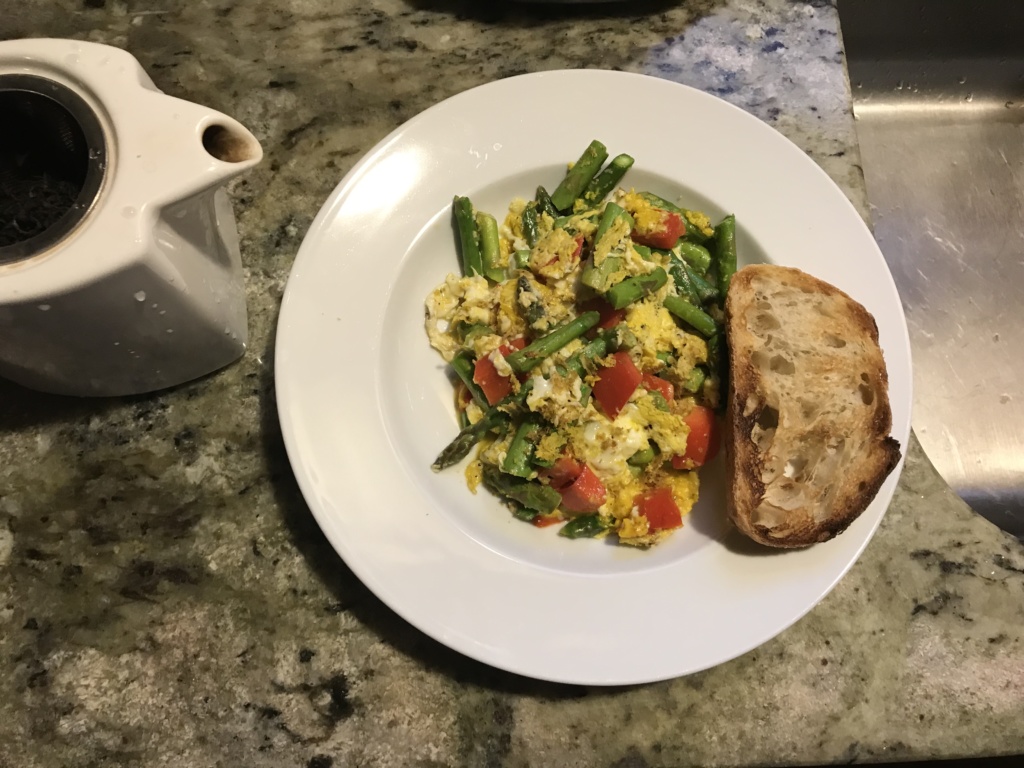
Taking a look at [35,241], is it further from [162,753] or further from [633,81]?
[633,81]

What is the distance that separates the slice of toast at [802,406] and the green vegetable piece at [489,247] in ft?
1.90

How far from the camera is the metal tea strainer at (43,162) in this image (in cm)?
112

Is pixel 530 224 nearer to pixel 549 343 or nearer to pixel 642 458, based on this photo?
pixel 549 343

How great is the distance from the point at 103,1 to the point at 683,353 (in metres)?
1.95

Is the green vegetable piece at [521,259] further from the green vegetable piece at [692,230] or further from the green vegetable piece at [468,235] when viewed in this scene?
the green vegetable piece at [692,230]

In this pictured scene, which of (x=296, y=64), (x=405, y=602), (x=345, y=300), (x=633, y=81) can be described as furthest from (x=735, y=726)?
(x=296, y=64)

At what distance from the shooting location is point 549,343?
5.41ft

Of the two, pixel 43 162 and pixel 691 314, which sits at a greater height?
pixel 43 162

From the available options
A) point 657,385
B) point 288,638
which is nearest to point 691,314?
point 657,385

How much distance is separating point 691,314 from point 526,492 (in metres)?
Answer: 0.61

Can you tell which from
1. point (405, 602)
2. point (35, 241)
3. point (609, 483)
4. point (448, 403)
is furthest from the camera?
point (448, 403)

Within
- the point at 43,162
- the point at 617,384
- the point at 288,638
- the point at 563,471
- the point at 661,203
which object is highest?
the point at 43,162

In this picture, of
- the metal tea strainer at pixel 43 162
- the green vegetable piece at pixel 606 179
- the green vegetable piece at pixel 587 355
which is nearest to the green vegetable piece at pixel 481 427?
the green vegetable piece at pixel 587 355

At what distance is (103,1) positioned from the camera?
2.01 meters
